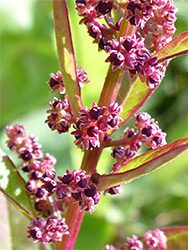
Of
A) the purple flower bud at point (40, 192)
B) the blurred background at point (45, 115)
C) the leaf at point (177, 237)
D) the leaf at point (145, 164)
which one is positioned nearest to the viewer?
the leaf at point (145, 164)

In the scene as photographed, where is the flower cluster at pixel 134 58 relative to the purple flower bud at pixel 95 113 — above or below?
above

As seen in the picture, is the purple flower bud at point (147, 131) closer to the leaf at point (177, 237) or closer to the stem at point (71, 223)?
the stem at point (71, 223)

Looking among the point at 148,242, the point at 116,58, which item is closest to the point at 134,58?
the point at 116,58

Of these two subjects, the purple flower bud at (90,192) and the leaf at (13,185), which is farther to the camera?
the leaf at (13,185)

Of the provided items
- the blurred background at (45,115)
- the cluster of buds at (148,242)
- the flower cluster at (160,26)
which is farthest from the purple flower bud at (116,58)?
the blurred background at (45,115)

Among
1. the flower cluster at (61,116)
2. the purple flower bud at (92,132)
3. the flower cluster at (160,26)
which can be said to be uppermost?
the flower cluster at (160,26)

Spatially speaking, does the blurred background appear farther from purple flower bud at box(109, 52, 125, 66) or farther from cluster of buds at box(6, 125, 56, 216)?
purple flower bud at box(109, 52, 125, 66)

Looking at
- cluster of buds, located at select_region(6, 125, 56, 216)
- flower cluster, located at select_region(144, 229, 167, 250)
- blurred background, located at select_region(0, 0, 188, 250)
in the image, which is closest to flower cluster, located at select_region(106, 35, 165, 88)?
cluster of buds, located at select_region(6, 125, 56, 216)
